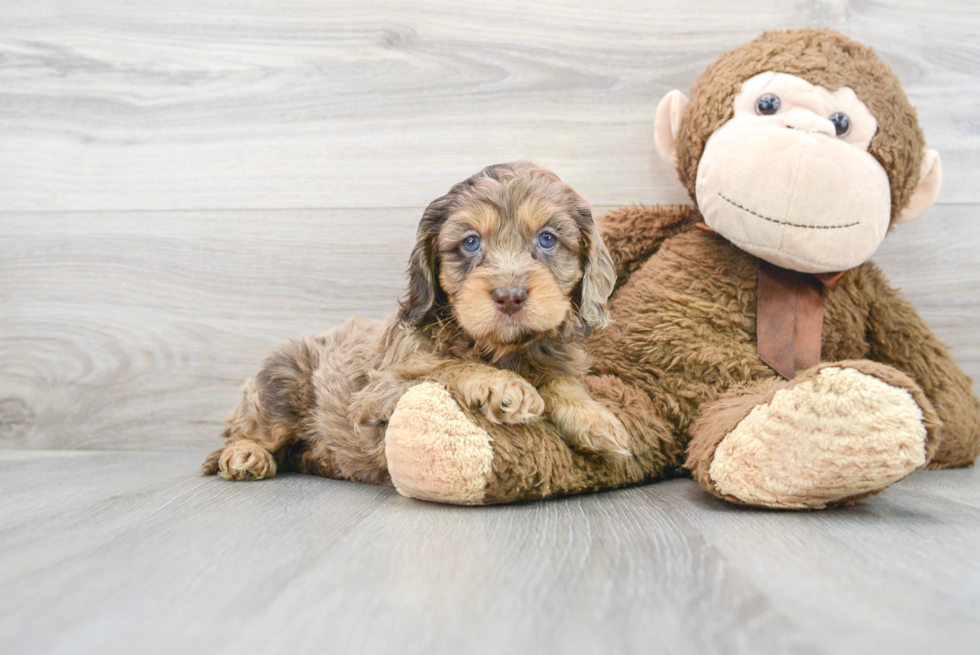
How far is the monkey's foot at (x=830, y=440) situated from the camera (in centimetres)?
141

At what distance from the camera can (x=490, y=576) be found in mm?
1158

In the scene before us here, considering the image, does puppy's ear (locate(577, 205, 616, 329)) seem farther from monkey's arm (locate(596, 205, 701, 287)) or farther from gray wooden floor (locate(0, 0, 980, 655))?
gray wooden floor (locate(0, 0, 980, 655))

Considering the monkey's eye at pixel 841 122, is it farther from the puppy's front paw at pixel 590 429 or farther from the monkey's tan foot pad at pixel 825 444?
the puppy's front paw at pixel 590 429

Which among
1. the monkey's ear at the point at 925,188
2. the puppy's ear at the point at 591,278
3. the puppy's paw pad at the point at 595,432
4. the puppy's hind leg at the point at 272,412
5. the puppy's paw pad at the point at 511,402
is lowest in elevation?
the puppy's hind leg at the point at 272,412

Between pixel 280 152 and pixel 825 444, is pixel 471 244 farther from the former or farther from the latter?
pixel 280 152

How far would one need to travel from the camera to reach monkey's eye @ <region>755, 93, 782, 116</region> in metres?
2.00

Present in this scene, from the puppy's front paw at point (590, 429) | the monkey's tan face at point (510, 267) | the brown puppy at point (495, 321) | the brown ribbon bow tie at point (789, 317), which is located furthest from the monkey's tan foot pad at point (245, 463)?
the brown ribbon bow tie at point (789, 317)

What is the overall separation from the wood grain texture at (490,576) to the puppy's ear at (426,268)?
47 cm

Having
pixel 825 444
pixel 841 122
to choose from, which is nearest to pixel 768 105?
pixel 841 122

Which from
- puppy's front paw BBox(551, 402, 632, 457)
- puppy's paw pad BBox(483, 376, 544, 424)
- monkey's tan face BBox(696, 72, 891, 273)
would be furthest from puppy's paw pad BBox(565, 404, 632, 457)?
monkey's tan face BBox(696, 72, 891, 273)

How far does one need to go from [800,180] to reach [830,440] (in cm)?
74

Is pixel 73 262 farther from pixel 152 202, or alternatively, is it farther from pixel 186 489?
pixel 186 489

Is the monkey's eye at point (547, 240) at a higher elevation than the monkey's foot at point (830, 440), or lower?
higher

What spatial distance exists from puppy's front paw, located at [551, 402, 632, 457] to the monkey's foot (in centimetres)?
25
